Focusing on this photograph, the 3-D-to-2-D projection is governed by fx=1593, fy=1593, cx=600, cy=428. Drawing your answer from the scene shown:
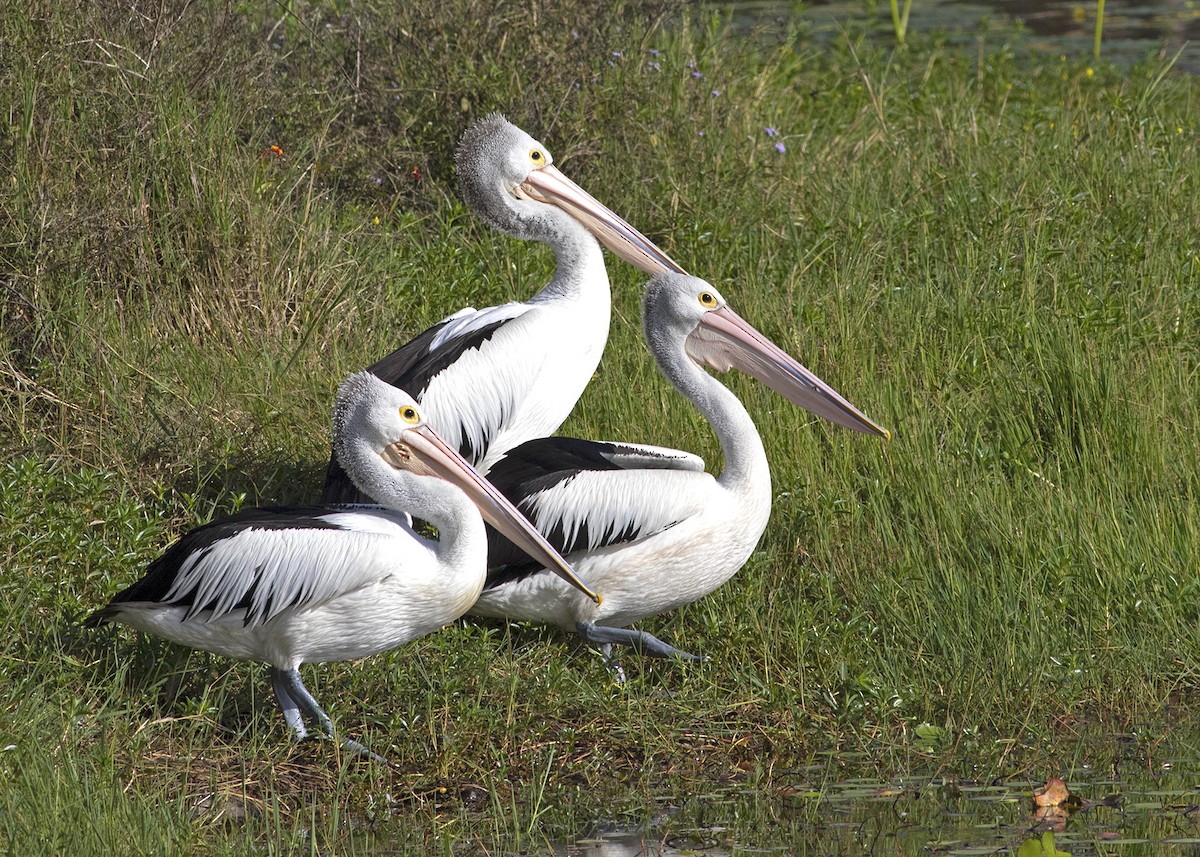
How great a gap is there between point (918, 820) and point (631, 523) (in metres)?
1.13

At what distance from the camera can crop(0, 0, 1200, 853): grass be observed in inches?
152

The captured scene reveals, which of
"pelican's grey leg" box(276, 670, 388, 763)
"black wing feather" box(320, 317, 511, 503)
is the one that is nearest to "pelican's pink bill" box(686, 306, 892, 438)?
"black wing feather" box(320, 317, 511, 503)

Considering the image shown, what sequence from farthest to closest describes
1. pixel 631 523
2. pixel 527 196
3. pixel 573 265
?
1. pixel 527 196
2. pixel 573 265
3. pixel 631 523

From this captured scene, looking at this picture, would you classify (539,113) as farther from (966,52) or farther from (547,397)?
(966,52)

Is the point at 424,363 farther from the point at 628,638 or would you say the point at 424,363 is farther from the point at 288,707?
the point at 288,707

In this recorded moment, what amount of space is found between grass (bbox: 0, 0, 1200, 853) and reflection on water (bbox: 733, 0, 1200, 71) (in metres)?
1.99

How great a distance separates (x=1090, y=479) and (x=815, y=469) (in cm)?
81

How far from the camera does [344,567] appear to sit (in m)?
3.67

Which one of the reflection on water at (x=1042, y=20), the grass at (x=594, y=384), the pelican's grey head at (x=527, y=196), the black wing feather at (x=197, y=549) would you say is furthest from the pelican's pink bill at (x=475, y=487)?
the reflection on water at (x=1042, y=20)

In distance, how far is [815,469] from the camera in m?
4.89

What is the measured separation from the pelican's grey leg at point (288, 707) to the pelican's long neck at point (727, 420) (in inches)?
50.4

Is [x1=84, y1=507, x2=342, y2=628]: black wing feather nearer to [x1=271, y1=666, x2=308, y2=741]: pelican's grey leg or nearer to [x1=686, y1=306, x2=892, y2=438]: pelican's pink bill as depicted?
[x1=271, y1=666, x2=308, y2=741]: pelican's grey leg

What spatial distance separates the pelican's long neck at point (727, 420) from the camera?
4.31 m

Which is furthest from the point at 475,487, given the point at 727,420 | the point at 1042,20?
the point at 1042,20
